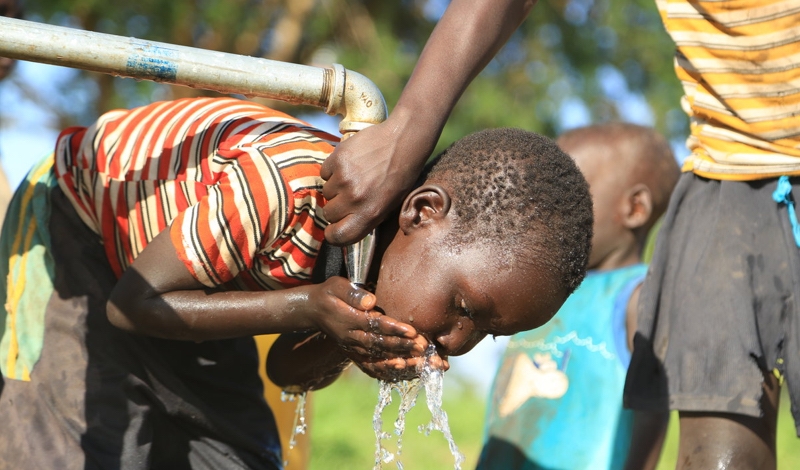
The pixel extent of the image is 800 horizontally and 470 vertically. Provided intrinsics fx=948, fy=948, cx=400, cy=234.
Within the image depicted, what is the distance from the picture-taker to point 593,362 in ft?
11.9

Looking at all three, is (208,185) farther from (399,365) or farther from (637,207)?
(637,207)

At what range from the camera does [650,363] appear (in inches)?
100

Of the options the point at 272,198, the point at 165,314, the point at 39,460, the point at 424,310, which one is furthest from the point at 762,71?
the point at 39,460

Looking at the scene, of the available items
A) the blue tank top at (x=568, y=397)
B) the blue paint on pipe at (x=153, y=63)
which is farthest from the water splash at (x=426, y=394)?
the blue tank top at (x=568, y=397)

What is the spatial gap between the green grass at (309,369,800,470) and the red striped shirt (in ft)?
7.56

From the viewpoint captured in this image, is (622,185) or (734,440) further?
(622,185)

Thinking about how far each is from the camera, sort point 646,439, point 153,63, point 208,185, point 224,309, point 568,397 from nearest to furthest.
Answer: point 153,63 → point 224,309 → point 208,185 → point 646,439 → point 568,397

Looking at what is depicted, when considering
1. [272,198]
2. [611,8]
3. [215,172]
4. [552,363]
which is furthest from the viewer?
[611,8]

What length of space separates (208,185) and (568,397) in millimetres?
1879

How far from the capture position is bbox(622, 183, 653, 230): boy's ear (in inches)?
155

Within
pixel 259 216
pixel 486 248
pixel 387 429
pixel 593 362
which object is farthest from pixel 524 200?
pixel 387 429

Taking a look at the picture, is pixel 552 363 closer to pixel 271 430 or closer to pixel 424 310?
pixel 271 430

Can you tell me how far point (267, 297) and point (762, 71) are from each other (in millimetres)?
1352

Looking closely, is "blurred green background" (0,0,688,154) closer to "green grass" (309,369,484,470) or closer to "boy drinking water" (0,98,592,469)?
"green grass" (309,369,484,470)
